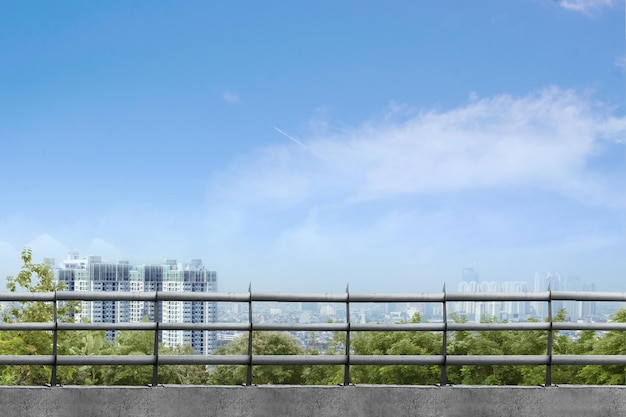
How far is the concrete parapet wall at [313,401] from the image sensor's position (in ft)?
26.0

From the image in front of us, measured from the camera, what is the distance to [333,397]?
8.14 meters

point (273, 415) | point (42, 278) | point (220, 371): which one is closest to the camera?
point (273, 415)

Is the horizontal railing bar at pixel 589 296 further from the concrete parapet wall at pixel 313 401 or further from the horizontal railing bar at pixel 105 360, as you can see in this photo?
the horizontal railing bar at pixel 105 360

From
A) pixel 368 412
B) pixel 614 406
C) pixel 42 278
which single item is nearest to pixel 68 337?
pixel 42 278

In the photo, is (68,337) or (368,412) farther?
(68,337)

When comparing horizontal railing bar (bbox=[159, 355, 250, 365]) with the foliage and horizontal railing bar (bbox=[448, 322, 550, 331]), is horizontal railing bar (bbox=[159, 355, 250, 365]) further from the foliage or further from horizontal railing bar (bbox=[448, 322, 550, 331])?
horizontal railing bar (bbox=[448, 322, 550, 331])

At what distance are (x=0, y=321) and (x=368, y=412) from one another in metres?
4.33

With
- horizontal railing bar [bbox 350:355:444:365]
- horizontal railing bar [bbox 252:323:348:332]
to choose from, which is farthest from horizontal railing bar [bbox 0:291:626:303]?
horizontal railing bar [bbox 350:355:444:365]

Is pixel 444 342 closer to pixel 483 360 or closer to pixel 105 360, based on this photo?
pixel 483 360

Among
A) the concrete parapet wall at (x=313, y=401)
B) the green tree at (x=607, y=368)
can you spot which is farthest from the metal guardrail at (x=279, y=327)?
the green tree at (x=607, y=368)

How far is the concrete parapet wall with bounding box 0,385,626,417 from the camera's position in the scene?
7922mm

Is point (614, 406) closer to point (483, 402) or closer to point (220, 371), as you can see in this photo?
point (483, 402)

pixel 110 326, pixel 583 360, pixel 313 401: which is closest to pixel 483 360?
pixel 583 360

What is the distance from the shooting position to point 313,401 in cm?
812
